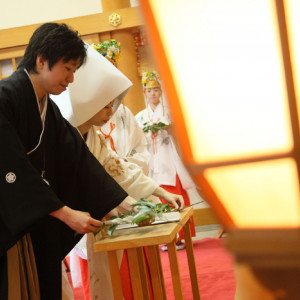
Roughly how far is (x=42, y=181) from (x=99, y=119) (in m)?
0.85

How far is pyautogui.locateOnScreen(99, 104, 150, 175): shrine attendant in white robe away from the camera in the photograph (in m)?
3.39

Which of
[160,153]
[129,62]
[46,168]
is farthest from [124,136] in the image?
[129,62]

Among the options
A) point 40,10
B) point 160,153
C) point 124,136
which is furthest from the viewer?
point 40,10

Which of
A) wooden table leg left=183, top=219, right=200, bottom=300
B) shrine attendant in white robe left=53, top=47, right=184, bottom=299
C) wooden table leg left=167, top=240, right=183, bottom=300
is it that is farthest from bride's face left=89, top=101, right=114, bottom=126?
wooden table leg left=167, top=240, right=183, bottom=300

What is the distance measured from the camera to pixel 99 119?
2551mm

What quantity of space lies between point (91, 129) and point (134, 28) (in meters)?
3.58

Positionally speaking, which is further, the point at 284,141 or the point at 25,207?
the point at 25,207

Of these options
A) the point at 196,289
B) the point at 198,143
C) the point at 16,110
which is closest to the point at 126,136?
the point at 196,289

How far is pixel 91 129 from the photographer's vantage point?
2592mm

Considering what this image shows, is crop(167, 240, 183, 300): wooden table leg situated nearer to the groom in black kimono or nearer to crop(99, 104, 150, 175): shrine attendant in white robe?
the groom in black kimono

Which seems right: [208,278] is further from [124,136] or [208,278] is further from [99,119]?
[99,119]

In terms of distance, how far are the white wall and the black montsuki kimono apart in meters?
4.41

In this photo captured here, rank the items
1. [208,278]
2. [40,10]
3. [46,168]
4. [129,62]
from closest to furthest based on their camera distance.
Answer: [46,168]
[208,278]
[129,62]
[40,10]

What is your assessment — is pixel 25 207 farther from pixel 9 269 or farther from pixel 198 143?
pixel 198 143
